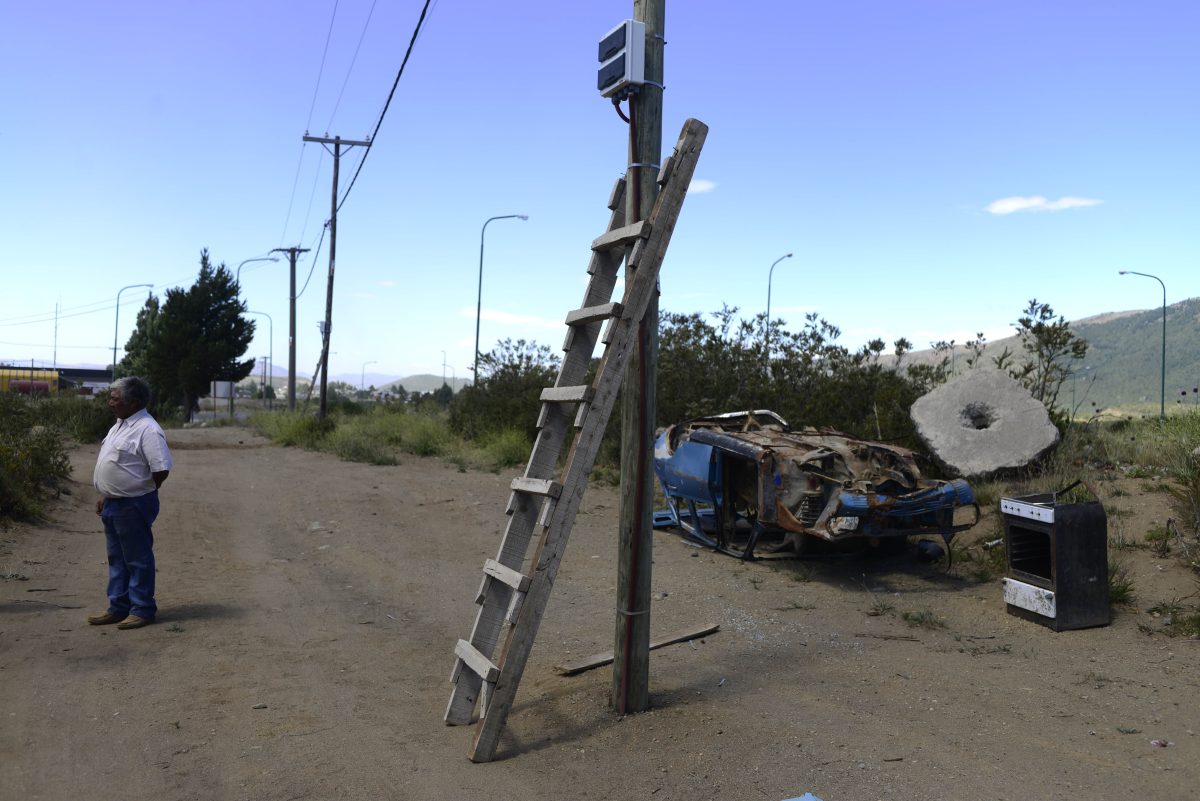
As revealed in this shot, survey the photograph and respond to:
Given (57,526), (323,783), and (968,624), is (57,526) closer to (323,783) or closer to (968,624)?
(323,783)

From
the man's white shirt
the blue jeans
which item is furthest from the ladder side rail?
the man's white shirt

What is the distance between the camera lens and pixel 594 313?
4812mm

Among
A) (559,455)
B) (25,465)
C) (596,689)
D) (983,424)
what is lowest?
(596,689)

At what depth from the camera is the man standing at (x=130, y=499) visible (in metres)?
6.63

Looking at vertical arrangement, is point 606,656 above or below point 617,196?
below

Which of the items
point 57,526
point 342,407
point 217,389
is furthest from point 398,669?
point 217,389

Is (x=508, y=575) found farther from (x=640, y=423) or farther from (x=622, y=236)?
(x=622, y=236)

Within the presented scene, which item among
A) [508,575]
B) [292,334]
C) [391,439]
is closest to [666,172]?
[508,575]

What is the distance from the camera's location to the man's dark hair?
22.1 feet

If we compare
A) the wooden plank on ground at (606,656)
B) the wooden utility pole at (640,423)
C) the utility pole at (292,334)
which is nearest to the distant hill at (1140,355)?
the utility pole at (292,334)

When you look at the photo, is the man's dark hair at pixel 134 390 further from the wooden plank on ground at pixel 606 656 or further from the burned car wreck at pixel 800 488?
the burned car wreck at pixel 800 488

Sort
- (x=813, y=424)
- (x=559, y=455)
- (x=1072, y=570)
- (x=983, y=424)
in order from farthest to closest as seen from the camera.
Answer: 1. (x=813, y=424)
2. (x=983, y=424)
3. (x=1072, y=570)
4. (x=559, y=455)

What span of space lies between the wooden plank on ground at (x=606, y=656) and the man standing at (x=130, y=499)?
3.22m

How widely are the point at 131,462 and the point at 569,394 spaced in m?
3.85
